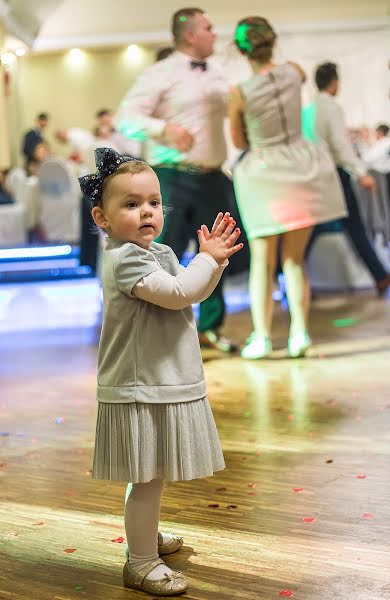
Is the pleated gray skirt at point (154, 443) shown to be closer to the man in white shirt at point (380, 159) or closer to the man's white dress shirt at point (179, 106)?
the man's white dress shirt at point (179, 106)

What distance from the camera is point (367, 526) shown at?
6.79ft

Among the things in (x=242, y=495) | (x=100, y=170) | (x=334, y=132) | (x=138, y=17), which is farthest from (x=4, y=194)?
(x=100, y=170)

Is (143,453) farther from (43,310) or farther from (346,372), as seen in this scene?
(43,310)

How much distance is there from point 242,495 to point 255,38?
2.30m

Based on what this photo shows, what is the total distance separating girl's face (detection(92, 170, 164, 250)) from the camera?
1.80 m

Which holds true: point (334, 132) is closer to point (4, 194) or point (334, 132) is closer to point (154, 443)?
point (154, 443)

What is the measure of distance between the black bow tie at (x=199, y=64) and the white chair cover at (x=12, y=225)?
6124mm

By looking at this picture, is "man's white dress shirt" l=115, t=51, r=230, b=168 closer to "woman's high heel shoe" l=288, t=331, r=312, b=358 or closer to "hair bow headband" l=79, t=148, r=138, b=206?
"woman's high heel shoe" l=288, t=331, r=312, b=358

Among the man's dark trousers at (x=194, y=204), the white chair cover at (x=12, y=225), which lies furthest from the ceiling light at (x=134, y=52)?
the man's dark trousers at (x=194, y=204)

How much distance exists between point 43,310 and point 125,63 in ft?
35.9

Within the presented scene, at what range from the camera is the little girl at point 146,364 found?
177 centimetres

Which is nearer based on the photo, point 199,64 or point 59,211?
point 199,64

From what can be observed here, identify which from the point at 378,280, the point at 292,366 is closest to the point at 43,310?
the point at 378,280

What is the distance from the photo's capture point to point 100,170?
183 cm
